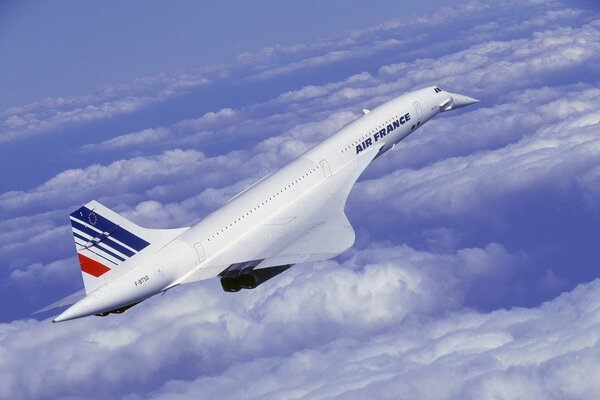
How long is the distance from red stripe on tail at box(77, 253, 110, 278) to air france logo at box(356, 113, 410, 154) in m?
17.8

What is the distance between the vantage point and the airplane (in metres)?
24.6

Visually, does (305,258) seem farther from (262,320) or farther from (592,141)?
(592,141)

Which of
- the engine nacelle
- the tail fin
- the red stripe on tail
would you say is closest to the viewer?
the tail fin

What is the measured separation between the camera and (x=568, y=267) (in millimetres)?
185250

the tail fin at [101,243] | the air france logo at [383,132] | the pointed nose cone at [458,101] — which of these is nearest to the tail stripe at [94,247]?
the tail fin at [101,243]

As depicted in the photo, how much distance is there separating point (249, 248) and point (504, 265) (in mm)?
164520

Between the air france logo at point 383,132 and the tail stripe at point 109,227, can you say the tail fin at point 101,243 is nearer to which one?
the tail stripe at point 109,227

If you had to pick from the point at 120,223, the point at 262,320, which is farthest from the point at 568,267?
the point at 120,223

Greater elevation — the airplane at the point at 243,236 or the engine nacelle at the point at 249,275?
the airplane at the point at 243,236

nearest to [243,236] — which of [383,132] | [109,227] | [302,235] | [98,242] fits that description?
[302,235]

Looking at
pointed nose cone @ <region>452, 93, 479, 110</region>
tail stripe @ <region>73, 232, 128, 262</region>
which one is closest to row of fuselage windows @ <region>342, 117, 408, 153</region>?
pointed nose cone @ <region>452, 93, 479, 110</region>

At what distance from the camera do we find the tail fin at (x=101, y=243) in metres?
24.3

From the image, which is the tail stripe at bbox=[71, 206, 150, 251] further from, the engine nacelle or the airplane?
the engine nacelle

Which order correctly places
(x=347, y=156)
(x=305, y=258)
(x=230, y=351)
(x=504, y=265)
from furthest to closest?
(x=504, y=265)
(x=230, y=351)
(x=347, y=156)
(x=305, y=258)
